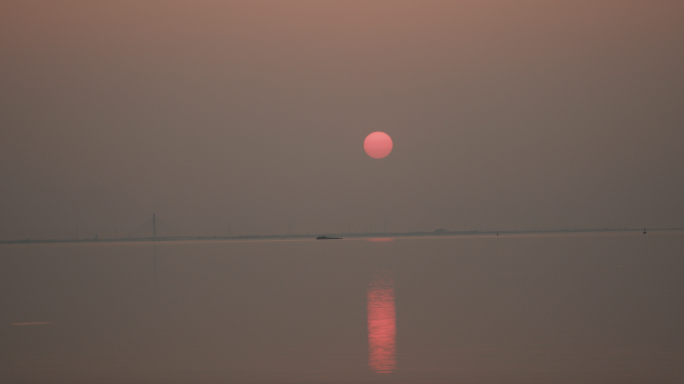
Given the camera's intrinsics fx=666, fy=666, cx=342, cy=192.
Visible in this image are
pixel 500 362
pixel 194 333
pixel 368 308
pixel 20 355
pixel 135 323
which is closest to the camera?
pixel 500 362

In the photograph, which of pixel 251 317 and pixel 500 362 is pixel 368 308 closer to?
pixel 251 317

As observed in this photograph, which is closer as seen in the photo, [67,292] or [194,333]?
[194,333]

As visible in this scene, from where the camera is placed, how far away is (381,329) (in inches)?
1071

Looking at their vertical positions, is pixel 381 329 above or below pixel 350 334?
above

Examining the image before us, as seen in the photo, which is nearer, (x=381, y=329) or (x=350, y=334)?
(x=350, y=334)

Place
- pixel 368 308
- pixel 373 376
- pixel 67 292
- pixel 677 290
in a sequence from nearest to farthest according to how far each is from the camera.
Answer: pixel 373 376 < pixel 368 308 < pixel 677 290 < pixel 67 292

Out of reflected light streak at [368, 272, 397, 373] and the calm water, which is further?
reflected light streak at [368, 272, 397, 373]

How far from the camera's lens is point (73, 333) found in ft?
90.4

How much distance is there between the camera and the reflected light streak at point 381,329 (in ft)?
66.0

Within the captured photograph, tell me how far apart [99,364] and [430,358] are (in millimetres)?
10282

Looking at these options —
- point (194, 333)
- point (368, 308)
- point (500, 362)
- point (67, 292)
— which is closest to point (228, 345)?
point (194, 333)

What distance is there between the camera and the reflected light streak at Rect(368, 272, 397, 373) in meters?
20.1

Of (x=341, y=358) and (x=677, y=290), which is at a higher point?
(x=677, y=290)

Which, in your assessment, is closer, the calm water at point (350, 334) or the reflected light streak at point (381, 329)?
the calm water at point (350, 334)
